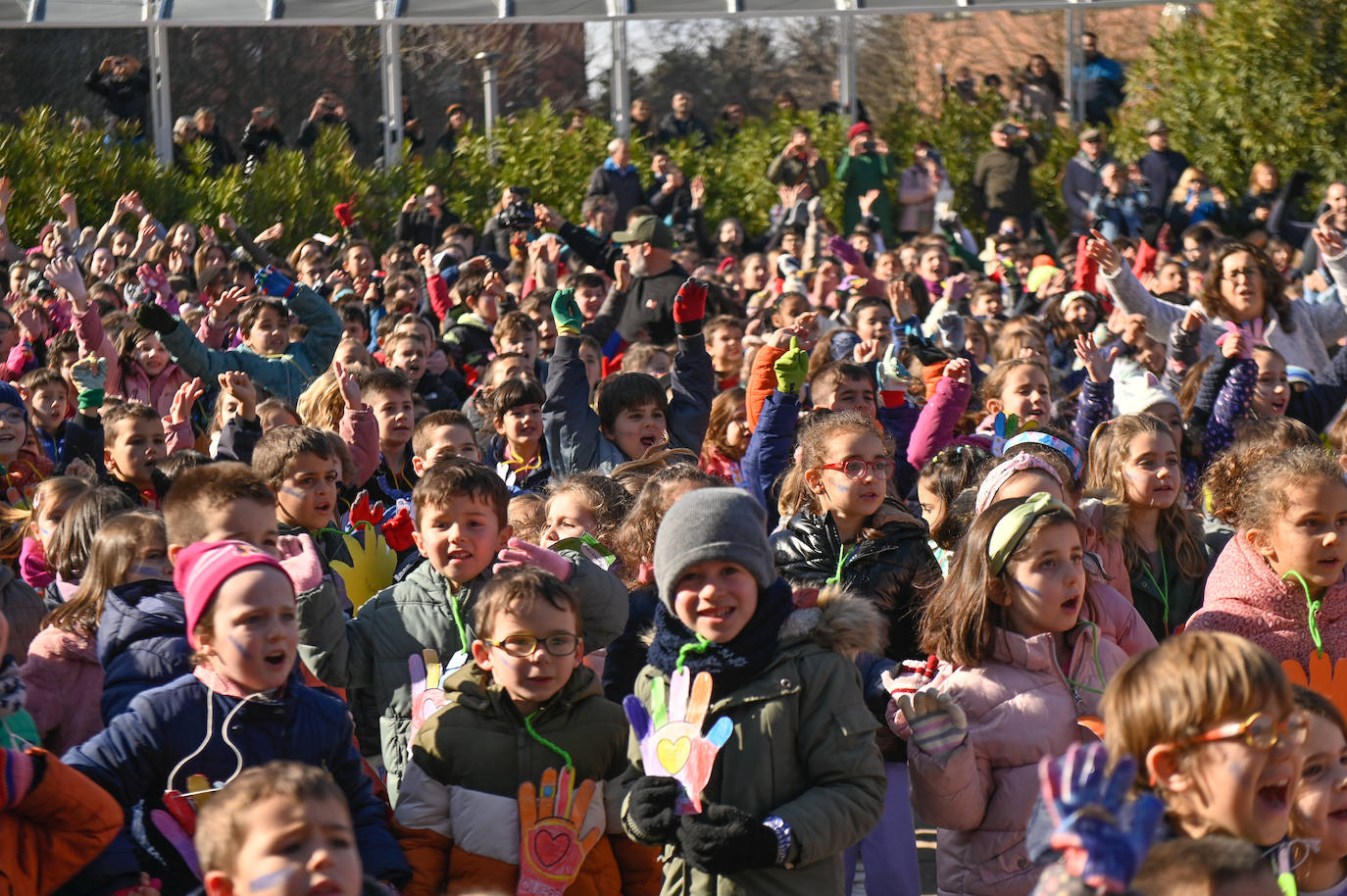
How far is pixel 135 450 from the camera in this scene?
6855mm

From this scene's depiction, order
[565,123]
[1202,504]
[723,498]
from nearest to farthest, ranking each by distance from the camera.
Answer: [723,498] < [1202,504] < [565,123]

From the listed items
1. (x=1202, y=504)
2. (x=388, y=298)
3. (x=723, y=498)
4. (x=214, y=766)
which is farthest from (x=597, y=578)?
(x=388, y=298)

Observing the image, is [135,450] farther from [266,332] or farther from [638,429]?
[266,332]

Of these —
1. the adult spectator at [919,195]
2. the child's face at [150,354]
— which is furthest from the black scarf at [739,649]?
the adult spectator at [919,195]

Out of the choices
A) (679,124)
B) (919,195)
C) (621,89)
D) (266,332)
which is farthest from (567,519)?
(679,124)

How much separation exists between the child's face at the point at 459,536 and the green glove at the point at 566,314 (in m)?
3.05

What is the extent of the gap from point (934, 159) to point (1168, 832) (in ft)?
55.5

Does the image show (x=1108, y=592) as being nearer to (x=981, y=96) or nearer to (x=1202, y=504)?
(x=1202, y=504)

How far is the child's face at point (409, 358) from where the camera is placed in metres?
9.22

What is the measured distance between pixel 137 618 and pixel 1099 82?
761 inches

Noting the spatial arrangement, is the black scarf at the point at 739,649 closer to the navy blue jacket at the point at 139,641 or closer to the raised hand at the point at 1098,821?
the navy blue jacket at the point at 139,641

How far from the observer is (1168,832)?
292cm

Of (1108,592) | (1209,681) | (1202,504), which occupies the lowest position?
(1202,504)

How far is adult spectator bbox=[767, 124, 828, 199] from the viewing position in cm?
1836
